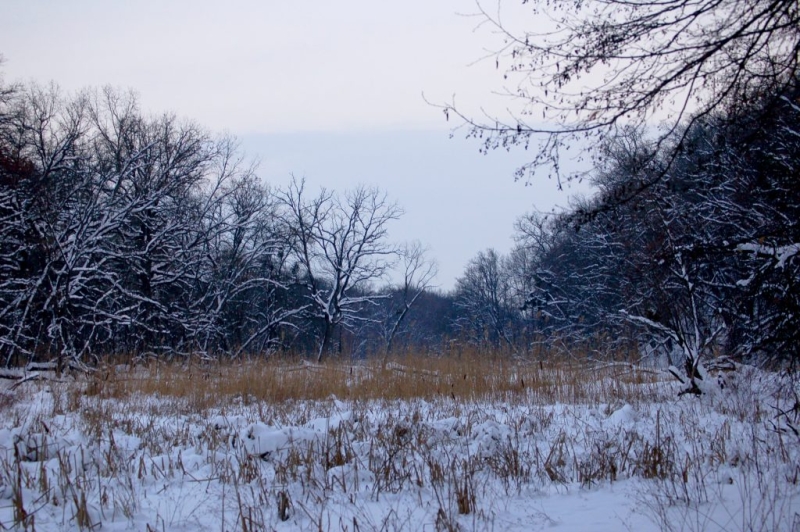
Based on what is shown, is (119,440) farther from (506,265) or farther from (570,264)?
(506,265)

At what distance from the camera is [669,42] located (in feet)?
12.0

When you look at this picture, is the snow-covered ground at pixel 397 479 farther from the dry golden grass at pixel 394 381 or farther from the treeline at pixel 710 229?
the dry golden grass at pixel 394 381

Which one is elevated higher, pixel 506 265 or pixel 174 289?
pixel 506 265

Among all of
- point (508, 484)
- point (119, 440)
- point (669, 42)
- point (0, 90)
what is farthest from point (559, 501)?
point (0, 90)

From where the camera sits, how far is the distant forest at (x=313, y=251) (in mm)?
5211

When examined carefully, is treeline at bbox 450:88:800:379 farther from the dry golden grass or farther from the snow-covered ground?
the snow-covered ground

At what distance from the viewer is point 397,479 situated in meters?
3.82

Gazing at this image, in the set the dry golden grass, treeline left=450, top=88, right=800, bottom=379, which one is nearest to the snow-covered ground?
treeline left=450, top=88, right=800, bottom=379

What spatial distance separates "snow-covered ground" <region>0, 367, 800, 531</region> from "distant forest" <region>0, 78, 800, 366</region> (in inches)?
62.1

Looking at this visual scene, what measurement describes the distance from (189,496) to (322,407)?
13.9 ft

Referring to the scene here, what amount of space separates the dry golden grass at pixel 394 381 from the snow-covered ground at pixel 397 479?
2.86 meters

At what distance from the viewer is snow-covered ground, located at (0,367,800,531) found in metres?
3.04

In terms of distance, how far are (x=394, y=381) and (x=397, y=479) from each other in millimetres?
5868

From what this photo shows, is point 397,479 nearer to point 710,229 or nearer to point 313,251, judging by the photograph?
point 710,229
